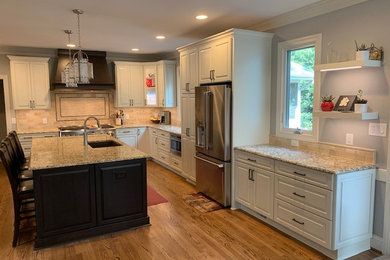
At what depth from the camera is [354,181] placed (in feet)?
8.96


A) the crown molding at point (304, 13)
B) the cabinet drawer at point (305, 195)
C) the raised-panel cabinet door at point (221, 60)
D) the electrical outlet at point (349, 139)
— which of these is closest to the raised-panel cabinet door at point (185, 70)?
the raised-panel cabinet door at point (221, 60)

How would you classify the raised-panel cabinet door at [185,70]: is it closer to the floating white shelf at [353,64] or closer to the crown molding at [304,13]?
the crown molding at [304,13]

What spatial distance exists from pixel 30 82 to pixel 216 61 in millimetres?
4195

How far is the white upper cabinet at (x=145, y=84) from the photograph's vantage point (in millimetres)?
6762

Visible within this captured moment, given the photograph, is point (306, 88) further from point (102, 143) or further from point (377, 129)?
point (102, 143)

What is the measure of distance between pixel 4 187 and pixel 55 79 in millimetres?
2353

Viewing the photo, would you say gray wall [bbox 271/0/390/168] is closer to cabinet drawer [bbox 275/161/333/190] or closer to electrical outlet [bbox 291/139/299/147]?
electrical outlet [bbox 291/139/299/147]

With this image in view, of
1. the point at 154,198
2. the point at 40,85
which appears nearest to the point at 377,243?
the point at 154,198

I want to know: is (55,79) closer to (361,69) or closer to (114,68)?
(114,68)

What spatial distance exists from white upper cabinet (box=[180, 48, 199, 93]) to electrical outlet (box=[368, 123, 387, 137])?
2.50m

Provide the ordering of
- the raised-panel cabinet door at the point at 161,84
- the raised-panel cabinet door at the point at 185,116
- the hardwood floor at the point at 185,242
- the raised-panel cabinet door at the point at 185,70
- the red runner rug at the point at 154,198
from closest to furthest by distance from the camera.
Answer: the hardwood floor at the point at 185,242
the red runner rug at the point at 154,198
the raised-panel cabinet door at the point at 185,70
the raised-panel cabinet door at the point at 185,116
the raised-panel cabinet door at the point at 161,84

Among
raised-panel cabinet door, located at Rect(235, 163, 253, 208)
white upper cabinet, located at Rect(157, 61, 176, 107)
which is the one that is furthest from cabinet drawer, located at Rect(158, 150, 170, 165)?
raised-panel cabinet door, located at Rect(235, 163, 253, 208)

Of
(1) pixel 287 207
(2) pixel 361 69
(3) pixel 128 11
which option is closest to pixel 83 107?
(3) pixel 128 11

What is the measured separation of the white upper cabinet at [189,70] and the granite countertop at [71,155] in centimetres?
155
